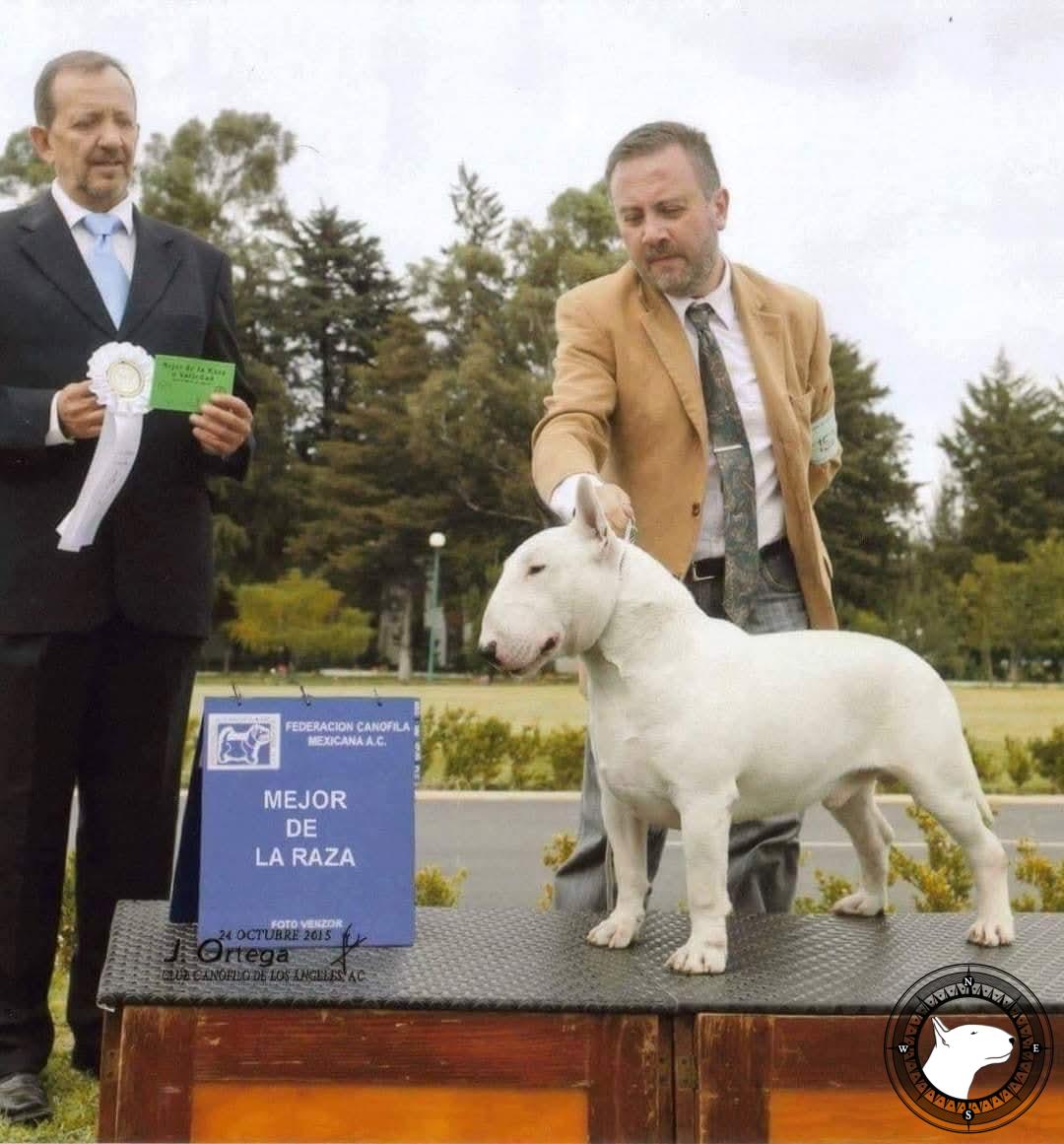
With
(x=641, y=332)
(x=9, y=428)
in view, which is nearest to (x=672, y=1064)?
(x=641, y=332)

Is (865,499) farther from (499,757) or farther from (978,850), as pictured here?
(978,850)

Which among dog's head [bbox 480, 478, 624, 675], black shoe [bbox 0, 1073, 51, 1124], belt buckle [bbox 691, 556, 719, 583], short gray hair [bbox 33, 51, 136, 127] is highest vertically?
short gray hair [bbox 33, 51, 136, 127]

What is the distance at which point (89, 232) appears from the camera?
119 inches

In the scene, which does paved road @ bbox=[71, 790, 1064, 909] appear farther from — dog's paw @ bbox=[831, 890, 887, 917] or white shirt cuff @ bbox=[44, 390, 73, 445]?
white shirt cuff @ bbox=[44, 390, 73, 445]

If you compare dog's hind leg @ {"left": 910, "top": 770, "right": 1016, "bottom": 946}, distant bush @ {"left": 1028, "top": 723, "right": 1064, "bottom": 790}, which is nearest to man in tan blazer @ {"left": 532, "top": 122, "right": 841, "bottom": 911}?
dog's hind leg @ {"left": 910, "top": 770, "right": 1016, "bottom": 946}

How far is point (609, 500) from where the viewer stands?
244 centimetres

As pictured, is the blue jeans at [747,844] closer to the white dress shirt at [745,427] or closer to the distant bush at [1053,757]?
the white dress shirt at [745,427]

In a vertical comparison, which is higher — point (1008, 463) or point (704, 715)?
point (1008, 463)

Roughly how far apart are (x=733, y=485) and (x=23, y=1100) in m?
1.97

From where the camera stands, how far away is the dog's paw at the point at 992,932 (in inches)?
104

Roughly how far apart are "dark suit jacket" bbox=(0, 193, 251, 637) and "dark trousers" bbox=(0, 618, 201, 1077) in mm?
83

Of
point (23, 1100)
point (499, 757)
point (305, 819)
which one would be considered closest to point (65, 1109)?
point (23, 1100)

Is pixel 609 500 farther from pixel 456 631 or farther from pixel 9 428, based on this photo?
pixel 456 631

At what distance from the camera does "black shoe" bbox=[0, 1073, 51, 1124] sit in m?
2.83
